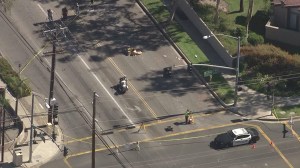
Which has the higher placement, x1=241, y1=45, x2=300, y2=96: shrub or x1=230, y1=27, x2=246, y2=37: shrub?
x1=230, y1=27, x2=246, y2=37: shrub

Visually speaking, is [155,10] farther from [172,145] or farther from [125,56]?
[172,145]

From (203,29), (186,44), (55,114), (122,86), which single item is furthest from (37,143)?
(203,29)

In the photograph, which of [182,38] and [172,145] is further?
[182,38]

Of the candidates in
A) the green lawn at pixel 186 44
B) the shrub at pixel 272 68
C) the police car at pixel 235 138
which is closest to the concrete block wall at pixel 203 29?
the green lawn at pixel 186 44

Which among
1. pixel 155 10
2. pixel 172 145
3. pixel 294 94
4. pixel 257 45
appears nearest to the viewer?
pixel 172 145

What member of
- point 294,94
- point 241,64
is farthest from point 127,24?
point 294,94

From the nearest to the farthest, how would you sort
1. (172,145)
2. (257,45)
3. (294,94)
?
(172,145), (294,94), (257,45)

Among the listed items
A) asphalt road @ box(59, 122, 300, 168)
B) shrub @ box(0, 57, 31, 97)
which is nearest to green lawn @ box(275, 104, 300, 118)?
asphalt road @ box(59, 122, 300, 168)

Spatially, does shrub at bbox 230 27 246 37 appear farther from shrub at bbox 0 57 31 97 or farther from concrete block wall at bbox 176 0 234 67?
shrub at bbox 0 57 31 97

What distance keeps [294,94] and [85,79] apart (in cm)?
2220

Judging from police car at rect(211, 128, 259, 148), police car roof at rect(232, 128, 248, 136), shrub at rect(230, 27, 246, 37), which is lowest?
police car at rect(211, 128, 259, 148)

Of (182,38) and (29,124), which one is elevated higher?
(182,38)

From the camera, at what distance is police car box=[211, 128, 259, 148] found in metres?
86.7

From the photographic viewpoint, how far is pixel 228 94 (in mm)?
94688
